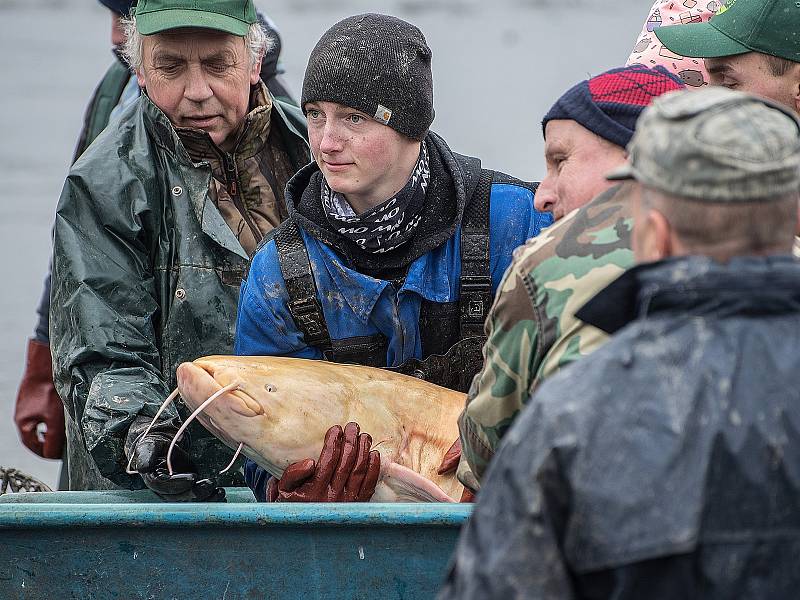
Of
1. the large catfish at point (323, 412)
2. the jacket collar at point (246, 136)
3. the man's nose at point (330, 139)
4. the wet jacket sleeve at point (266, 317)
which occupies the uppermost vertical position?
the man's nose at point (330, 139)

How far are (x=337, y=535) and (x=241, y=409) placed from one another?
0.42 metres

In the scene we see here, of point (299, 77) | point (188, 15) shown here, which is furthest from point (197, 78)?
point (299, 77)

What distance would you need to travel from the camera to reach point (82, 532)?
2.81m

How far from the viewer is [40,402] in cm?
446

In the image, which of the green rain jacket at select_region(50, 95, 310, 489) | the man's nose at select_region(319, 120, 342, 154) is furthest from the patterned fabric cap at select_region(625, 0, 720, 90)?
the green rain jacket at select_region(50, 95, 310, 489)

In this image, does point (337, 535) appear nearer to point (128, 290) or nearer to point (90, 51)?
point (128, 290)

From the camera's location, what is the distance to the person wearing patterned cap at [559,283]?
6.91 feet

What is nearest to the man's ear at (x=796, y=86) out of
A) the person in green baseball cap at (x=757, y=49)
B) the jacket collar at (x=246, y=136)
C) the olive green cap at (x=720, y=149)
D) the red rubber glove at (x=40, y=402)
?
the person in green baseball cap at (x=757, y=49)

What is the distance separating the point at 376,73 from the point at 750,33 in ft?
3.15

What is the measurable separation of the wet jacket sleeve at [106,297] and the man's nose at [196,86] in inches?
10.8

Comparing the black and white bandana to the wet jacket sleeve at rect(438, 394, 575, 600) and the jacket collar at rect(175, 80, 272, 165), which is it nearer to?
the jacket collar at rect(175, 80, 272, 165)

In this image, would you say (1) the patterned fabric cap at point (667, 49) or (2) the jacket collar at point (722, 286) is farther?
(1) the patterned fabric cap at point (667, 49)

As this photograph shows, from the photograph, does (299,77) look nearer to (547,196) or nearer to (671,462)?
(547,196)

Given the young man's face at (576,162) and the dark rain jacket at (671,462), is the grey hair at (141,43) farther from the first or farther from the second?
the dark rain jacket at (671,462)
